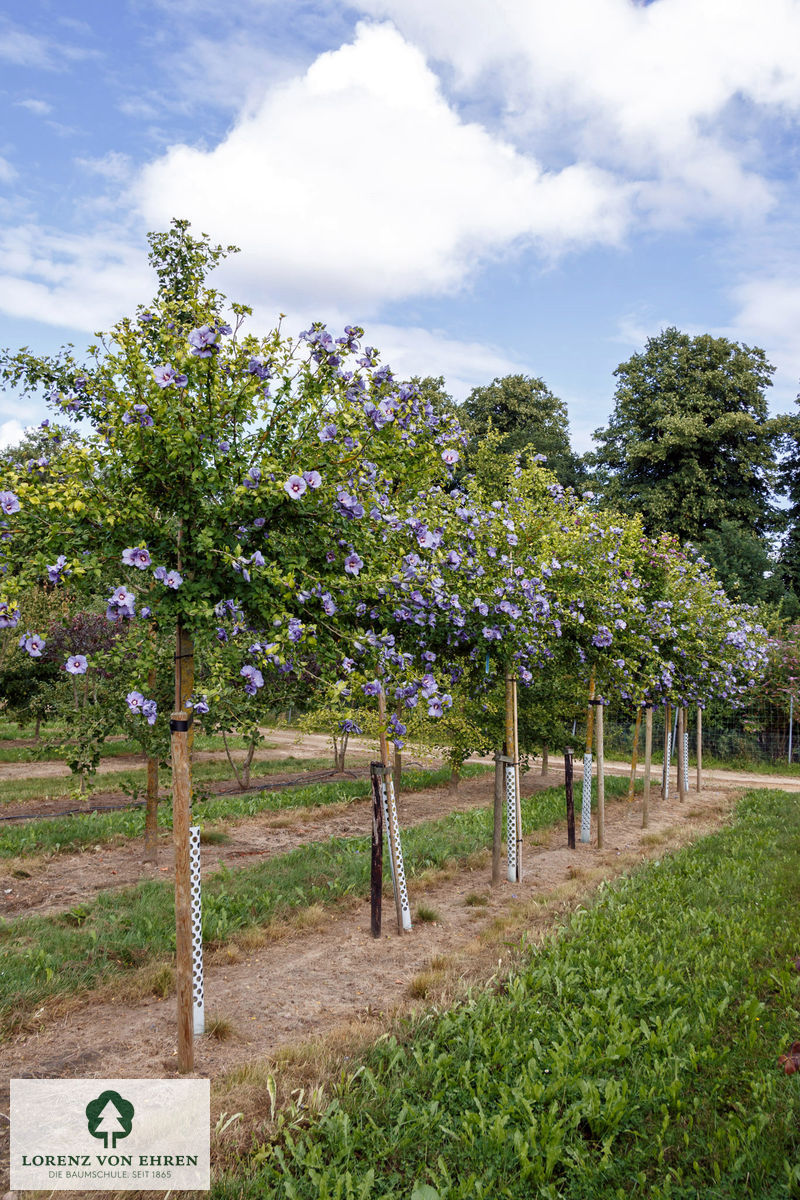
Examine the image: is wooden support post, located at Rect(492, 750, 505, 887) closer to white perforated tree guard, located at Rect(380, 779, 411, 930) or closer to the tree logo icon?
white perforated tree guard, located at Rect(380, 779, 411, 930)

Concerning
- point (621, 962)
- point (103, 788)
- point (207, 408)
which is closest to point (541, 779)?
point (103, 788)

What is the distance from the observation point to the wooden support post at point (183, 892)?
14.2 ft

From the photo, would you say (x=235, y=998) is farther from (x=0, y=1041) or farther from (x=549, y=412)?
(x=549, y=412)

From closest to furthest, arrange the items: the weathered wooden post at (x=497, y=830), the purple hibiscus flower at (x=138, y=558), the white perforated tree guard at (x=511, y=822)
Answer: the purple hibiscus flower at (x=138, y=558), the weathered wooden post at (x=497, y=830), the white perforated tree guard at (x=511, y=822)

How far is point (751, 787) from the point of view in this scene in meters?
16.9

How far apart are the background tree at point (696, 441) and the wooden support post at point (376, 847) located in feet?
84.6

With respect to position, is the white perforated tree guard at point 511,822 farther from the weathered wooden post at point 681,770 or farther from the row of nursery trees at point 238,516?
the weathered wooden post at point 681,770

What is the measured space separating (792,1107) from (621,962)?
175 centimetres

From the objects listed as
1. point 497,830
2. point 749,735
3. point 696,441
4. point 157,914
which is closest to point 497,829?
point 497,830

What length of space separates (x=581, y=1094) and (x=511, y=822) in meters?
4.61

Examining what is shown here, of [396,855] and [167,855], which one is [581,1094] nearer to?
[396,855]

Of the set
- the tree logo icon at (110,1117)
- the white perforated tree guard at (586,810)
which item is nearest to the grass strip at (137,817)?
the tree logo icon at (110,1117)

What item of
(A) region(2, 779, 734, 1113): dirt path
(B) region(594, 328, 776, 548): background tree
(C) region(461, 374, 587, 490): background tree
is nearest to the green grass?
(A) region(2, 779, 734, 1113): dirt path

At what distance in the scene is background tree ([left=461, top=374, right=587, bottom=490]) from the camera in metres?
35.2
